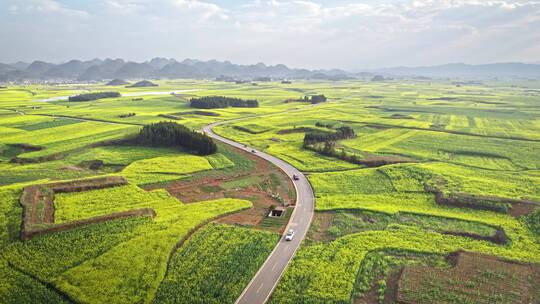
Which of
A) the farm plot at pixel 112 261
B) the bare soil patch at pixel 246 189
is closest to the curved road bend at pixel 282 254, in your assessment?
the bare soil patch at pixel 246 189

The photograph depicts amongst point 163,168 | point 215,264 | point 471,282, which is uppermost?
point 163,168

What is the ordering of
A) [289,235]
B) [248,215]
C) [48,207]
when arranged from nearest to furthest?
[289,235] → [48,207] → [248,215]

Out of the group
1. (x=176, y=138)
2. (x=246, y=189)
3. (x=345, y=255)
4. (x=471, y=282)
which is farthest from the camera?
(x=176, y=138)

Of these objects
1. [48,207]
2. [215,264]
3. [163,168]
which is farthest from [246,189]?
[48,207]

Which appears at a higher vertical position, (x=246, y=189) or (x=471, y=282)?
(x=246, y=189)

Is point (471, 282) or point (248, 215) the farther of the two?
point (248, 215)

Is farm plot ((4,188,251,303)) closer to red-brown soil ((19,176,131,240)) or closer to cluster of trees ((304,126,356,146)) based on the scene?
red-brown soil ((19,176,131,240))

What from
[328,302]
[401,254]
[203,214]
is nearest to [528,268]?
[401,254]

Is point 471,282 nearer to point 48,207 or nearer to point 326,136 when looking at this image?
point 48,207

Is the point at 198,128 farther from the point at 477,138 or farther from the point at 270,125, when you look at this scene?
the point at 477,138
